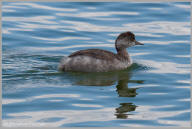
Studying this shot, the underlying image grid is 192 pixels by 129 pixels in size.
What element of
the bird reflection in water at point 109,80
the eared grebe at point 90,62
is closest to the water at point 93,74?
the bird reflection in water at point 109,80

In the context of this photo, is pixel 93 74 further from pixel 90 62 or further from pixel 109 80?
pixel 109 80

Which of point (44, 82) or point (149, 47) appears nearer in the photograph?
point (44, 82)

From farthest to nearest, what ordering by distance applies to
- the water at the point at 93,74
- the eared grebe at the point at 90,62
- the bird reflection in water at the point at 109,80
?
the eared grebe at the point at 90,62 → the bird reflection in water at the point at 109,80 → the water at the point at 93,74

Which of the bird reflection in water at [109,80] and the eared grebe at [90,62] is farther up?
the eared grebe at [90,62]

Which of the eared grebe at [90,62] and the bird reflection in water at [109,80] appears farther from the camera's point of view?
the eared grebe at [90,62]

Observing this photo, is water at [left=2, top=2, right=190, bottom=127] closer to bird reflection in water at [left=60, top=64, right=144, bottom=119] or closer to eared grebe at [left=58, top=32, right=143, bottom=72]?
bird reflection in water at [left=60, top=64, right=144, bottom=119]

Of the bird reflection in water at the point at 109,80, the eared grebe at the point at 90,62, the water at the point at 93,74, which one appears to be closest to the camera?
the water at the point at 93,74

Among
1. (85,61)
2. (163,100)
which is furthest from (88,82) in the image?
(163,100)

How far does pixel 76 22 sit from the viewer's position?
1741 cm

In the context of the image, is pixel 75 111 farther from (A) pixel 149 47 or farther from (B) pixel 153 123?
(A) pixel 149 47

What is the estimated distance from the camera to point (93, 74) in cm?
1248

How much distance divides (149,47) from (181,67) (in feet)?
6.69

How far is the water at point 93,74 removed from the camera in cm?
988

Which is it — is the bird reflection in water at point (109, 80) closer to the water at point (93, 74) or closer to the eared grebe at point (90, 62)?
the water at point (93, 74)
